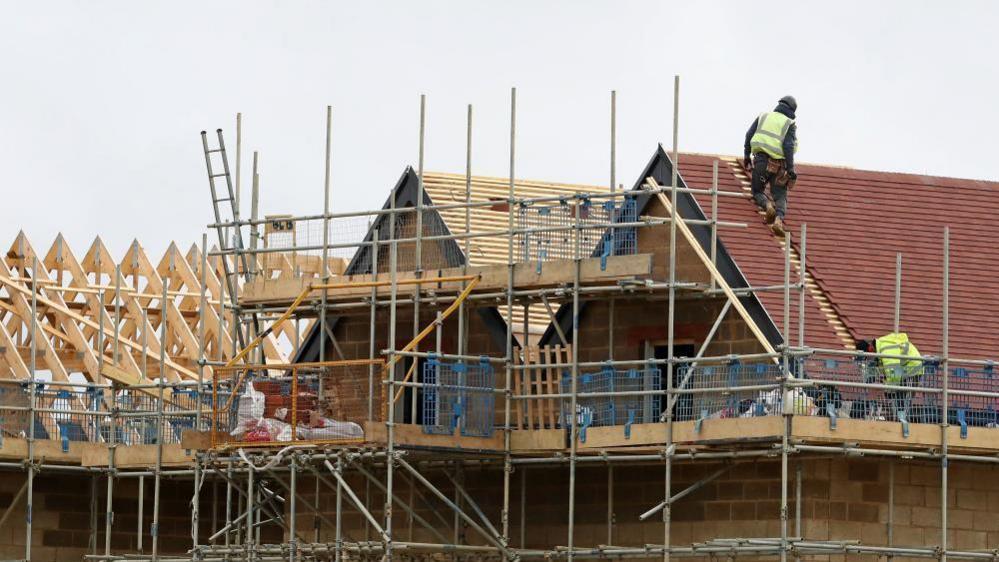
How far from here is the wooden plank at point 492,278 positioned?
42.3 metres

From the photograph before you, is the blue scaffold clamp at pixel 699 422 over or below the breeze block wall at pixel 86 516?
over

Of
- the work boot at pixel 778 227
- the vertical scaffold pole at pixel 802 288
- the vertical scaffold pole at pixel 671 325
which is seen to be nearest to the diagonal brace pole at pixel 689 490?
the vertical scaffold pole at pixel 671 325

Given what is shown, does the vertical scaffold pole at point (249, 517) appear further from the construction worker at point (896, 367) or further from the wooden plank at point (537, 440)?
the construction worker at point (896, 367)

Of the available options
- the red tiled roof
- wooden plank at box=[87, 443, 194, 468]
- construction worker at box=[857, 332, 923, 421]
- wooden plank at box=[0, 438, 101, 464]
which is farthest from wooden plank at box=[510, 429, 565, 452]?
wooden plank at box=[0, 438, 101, 464]

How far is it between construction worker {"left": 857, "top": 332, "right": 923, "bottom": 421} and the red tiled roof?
0.98m

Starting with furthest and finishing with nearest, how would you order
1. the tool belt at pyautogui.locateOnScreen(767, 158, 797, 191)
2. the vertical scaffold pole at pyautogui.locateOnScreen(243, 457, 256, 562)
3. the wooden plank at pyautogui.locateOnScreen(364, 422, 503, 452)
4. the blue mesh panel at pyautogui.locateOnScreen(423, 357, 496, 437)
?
the tool belt at pyautogui.locateOnScreen(767, 158, 797, 191) → the vertical scaffold pole at pyautogui.locateOnScreen(243, 457, 256, 562) → the blue mesh panel at pyautogui.locateOnScreen(423, 357, 496, 437) → the wooden plank at pyautogui.locateOnScreen(364, 422, 503, 452)

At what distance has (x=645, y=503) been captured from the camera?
42688 millimetres

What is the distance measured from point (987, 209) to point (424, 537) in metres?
10.4

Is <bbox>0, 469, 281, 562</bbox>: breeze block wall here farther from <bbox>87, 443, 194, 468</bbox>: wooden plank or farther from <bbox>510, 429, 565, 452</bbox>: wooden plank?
<bbox>510, 429, 565, 452</bbox>: wooden plank

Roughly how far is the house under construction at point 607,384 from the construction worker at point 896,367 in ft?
0.16

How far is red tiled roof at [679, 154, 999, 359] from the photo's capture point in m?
43.2

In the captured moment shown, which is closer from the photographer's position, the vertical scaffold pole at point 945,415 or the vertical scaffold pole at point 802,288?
the vertical scaffold pole at point 802,288

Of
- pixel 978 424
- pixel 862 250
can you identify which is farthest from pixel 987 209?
pixel 978 424

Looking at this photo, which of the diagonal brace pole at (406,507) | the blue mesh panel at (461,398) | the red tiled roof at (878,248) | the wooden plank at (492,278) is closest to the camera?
the diagonal brace pole at (406,507)
